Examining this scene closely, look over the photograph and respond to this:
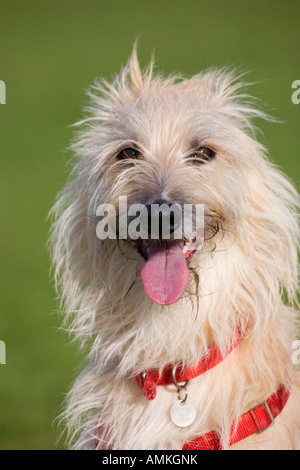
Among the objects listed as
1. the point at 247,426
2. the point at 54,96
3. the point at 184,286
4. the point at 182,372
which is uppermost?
the point at 54,96

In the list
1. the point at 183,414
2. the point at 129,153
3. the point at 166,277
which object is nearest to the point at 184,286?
the point at 166,277

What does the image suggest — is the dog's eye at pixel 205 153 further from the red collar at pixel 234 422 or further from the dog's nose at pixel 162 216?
the red collar at pixel 234 422

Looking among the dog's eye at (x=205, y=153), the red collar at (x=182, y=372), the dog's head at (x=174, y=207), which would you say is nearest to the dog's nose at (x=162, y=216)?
the dog's head at (x=174, y=207)

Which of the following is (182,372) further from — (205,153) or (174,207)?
(205,153)

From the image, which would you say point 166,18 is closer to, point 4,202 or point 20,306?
point 4,202

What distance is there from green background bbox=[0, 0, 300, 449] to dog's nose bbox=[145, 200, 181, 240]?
3.31 ft

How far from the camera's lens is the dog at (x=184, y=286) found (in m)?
2.94

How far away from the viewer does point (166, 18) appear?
30234 millimetres

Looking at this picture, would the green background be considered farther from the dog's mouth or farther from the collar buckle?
the collar buckle

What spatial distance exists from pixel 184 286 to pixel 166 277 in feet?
0.24

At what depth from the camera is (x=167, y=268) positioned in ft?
9.59

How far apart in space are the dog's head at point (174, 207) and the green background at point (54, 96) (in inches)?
20.1

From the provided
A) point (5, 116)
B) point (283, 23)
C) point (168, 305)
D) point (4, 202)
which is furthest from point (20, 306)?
point (283, 23)

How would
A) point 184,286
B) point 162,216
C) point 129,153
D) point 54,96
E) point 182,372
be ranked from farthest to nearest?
point 54,96 → point 129,153 → point 182,372 → point 184,286 → point 162,216
